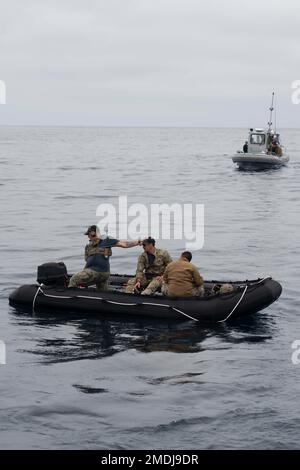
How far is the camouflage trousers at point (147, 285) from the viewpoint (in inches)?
675

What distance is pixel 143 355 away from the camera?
14.6 m

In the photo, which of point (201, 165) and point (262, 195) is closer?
point (262, 195)

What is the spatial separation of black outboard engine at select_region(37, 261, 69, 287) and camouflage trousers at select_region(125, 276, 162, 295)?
1655mm

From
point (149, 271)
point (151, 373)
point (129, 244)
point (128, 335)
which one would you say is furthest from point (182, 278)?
point (151, 373)

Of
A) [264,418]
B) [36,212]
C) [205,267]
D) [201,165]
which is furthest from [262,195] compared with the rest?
[264,418]

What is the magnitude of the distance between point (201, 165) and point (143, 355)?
6754cm

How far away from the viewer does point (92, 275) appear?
17.5 metres

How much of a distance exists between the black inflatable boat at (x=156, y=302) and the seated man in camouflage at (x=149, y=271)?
1.20 feet

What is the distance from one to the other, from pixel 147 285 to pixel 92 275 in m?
1.27

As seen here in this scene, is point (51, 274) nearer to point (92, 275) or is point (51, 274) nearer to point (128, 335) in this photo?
point (92, 275)

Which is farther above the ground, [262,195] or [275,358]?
[262,195]
